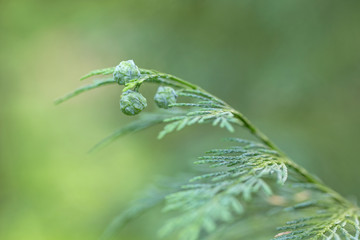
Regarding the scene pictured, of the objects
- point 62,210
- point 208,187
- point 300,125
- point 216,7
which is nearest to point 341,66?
point 300,125

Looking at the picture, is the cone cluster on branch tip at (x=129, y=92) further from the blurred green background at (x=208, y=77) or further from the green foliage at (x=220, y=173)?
the blurred green background at (x=208, y=77)

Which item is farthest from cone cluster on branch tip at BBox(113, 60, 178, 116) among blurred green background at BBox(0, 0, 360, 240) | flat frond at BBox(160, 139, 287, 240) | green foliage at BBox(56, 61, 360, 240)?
blurred green background at BBox(0, 0, 360, 240)

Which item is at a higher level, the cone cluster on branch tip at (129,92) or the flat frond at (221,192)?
the cone cluster on branch tip at (129,92)

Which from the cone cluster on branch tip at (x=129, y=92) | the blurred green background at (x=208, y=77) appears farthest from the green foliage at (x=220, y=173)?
the blurred green background at (x=208, y=77)

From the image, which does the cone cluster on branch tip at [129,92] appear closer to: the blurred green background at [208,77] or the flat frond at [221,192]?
the flat frond at [221,192]

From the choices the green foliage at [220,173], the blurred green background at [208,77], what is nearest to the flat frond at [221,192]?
the green foliage at [220,173]

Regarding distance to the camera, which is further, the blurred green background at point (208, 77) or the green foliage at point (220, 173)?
the blurred green background at point (208, 77)

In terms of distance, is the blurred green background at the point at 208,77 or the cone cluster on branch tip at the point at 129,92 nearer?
the cone cluster on branch tip at the point at 129,92

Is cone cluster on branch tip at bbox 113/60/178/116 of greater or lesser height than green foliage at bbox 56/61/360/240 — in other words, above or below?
above

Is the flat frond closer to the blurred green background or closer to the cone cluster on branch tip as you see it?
the cone cluster on branch tip

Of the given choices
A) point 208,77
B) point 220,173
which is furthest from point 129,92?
point 208,77
